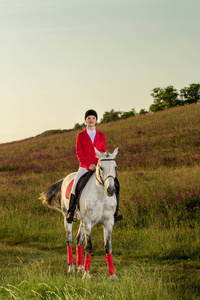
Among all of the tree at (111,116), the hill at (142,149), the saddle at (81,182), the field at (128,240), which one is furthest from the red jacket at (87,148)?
the tree at (111,116)

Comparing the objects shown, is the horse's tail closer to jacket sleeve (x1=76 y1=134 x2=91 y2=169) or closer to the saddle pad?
the saddle pad

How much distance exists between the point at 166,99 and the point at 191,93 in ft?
23.0

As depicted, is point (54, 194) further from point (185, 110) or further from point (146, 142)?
point (185, 110)

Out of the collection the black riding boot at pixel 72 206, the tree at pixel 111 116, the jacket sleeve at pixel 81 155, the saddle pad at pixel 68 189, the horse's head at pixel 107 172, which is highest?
the tree at pixel 111 116

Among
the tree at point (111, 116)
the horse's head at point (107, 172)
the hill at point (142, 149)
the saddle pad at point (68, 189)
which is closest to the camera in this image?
the horse's head at point (107, 172)

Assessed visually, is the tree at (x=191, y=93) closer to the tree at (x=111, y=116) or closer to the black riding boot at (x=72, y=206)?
the tree at (x=111, y=116)

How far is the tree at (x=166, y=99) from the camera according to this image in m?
77.3

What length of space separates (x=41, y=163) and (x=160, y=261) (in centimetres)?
1906

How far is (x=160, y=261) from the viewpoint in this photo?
27.9ft

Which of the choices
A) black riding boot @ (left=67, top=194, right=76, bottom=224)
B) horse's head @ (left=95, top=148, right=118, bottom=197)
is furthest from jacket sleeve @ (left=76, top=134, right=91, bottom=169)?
horse's head @ (left=95, top=148, right=118, bottom=197)

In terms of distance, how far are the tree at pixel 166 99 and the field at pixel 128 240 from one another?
5653cm

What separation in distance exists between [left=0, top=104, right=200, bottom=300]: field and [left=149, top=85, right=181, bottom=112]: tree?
56534 mm

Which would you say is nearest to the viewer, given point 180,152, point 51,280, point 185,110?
point 51,280

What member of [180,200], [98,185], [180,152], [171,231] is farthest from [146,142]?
[98,185]
